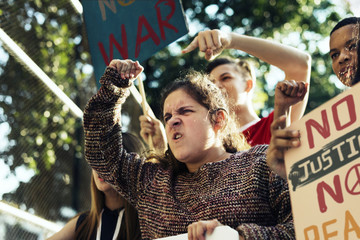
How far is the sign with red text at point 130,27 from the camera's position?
2.72m

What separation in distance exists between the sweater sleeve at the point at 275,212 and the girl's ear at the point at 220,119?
0.36m

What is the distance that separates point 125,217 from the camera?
8.34ft

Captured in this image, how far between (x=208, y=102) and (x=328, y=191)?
42.3 inches

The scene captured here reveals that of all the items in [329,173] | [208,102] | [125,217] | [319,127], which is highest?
[208,102]

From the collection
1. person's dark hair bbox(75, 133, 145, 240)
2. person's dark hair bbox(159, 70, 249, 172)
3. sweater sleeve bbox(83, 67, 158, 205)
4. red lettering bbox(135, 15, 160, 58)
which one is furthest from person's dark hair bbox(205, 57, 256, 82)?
sweater sleeve bbox(83, 67, 158, 205)

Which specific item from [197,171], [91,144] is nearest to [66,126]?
[91,144]

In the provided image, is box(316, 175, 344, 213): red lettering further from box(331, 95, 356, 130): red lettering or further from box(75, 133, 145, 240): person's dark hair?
box(75, 133, 145, 240): person's dark hair

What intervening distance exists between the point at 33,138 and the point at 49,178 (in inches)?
9.9

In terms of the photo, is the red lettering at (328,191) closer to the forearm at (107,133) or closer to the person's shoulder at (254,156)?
the person's shoulder at (254,156)

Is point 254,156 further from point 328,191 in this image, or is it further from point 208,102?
point 328,191

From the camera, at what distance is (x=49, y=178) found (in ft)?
10.8

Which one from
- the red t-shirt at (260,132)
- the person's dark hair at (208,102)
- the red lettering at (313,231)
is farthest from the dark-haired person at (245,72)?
the red lettering at (313,231)

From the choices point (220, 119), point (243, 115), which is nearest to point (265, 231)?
point (220, 119)

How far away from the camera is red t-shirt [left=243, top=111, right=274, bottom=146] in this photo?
8.97 ft
